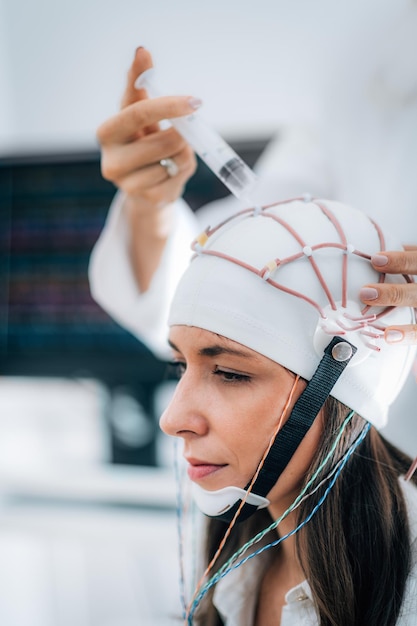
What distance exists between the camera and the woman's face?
3.01ft

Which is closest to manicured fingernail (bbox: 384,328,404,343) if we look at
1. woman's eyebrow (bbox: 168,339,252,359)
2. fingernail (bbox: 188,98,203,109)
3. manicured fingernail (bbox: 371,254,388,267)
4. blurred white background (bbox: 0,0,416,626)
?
manicured fingernail (bbox: 371,254,388,267)

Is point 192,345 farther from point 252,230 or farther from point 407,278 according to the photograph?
point 407,278

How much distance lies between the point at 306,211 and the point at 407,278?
0.20 m

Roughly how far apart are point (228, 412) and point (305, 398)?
0.13m

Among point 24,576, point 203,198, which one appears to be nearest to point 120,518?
point 24,576

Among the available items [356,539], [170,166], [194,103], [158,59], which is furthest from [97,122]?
[356,539]

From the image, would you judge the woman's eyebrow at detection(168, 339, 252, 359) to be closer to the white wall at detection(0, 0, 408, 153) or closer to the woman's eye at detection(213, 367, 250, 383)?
the woman's eye at detection(213, 367, 250, 383)

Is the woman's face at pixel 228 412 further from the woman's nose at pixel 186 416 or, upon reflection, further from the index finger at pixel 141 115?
the index finger at pixel 141 115

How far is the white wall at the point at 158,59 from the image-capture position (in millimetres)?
1890

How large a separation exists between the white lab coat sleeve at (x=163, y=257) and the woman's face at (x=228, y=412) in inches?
21.7

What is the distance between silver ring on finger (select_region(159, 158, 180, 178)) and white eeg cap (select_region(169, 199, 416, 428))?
0.28m

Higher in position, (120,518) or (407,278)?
(407,278)

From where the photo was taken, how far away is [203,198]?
2018mm

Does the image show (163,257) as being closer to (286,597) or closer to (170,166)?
(170,166)
